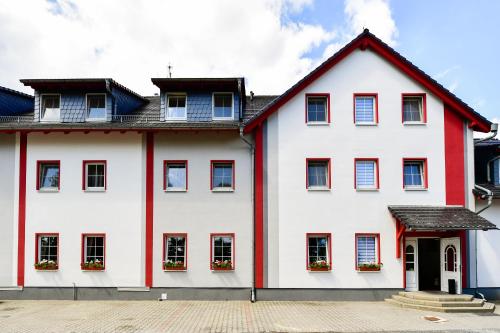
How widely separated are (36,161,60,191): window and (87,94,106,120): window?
2.41 meters

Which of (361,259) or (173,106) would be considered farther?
(173,106)

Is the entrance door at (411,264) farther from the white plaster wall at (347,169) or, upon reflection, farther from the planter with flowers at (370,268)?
the planter with flowers at (370,268)

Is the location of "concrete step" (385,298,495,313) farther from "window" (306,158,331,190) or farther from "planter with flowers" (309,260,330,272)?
"window" (306,158,331,190)

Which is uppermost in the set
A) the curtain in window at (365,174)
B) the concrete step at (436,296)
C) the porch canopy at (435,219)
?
the curtain in window at (365,174)

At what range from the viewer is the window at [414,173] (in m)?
16.3

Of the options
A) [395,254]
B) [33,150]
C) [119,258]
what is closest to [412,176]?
[395,254]

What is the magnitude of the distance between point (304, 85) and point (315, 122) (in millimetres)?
1534

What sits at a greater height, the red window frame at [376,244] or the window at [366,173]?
the window at [366,173]

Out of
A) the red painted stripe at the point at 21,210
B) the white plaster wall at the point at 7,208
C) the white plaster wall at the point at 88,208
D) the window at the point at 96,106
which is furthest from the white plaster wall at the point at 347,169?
the white plaster wall at the point at 7,208

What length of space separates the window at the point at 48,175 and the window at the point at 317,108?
10.4 meters

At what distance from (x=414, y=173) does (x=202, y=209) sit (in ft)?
28.1

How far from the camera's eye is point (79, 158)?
54.3 feet

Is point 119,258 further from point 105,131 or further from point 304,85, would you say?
point 304,85

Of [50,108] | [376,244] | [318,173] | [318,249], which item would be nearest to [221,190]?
[318,173]
